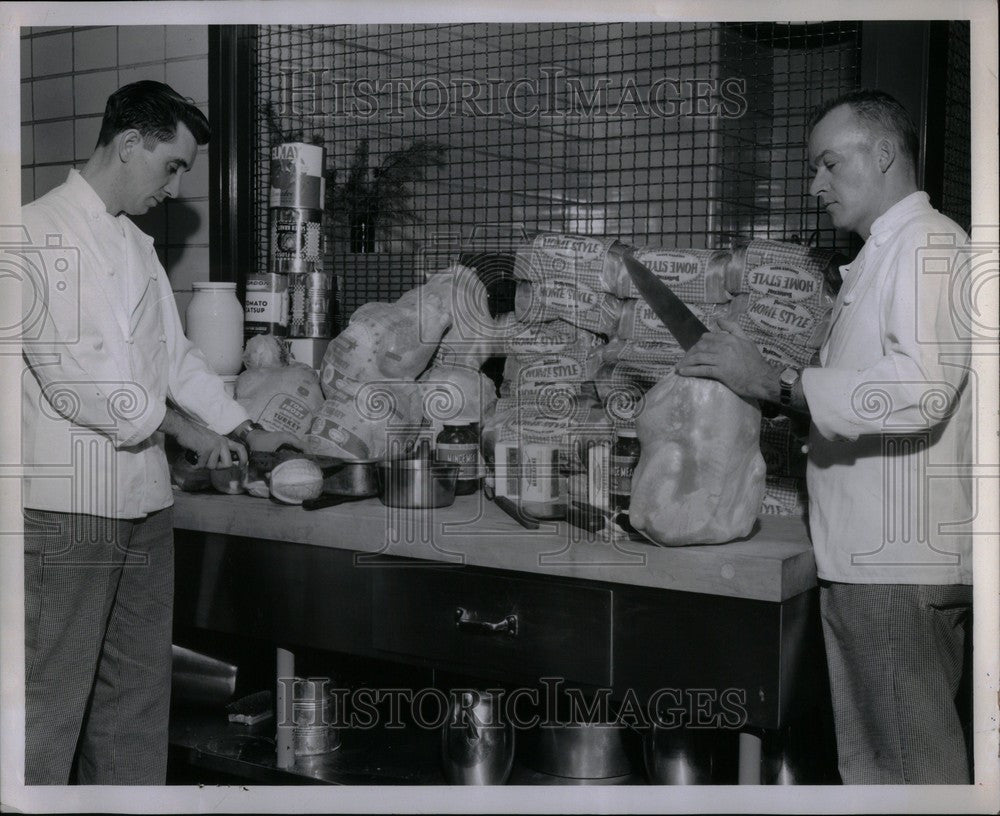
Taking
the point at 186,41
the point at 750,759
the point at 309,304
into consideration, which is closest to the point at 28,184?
the point at 186,41

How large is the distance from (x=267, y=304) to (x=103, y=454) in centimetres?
61

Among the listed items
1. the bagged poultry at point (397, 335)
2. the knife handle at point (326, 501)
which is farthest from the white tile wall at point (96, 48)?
the knife handle at point (326, 501)

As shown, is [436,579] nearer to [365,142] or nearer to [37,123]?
[365,142]

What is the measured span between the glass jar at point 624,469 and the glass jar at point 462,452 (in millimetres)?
288

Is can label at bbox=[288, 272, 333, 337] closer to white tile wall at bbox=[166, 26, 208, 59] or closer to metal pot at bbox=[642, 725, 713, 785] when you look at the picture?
white tile wall at bbox=[166, 26, 208, 59]

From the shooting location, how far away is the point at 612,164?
2693 millimetres

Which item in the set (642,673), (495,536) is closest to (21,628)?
(495,536)

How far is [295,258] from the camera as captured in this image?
7.04ft

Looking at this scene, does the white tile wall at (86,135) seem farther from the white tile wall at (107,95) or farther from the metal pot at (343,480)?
the metal pot at (343,480)

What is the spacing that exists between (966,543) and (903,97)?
0.74 m

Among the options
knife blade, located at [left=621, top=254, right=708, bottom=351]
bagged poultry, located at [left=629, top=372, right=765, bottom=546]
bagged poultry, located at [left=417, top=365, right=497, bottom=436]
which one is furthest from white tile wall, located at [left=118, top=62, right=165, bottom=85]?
bagged poultry, located at [left=629, top=372, right=765, bottom=546]

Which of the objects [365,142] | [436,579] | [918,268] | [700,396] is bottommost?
[436,579]

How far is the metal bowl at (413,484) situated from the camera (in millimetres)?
1717

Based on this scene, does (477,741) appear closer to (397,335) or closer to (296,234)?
(397,335)
